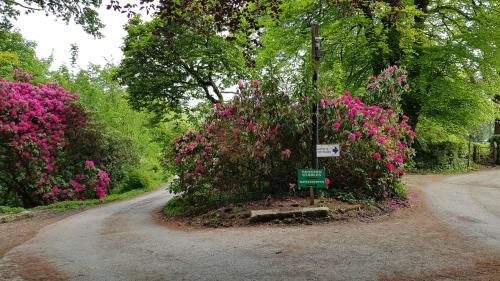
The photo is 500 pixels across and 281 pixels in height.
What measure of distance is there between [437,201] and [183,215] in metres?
7.28

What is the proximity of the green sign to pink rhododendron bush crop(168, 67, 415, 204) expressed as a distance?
78 centimetres

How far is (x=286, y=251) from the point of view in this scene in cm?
607

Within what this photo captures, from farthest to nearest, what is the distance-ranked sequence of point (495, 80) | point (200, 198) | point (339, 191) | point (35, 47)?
point (35, 47), point (495, 80), point (200, 198), point (339, 191)

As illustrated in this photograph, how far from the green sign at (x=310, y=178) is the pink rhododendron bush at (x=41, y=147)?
12023 millimetres

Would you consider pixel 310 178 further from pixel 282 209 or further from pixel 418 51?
pixel 418 51

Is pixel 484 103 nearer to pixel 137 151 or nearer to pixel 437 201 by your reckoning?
pixel 437 201

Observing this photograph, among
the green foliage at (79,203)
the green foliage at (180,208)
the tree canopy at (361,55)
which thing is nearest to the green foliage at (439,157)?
the tree canopy at (361,55)

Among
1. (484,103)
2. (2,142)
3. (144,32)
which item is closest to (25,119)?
(2,142)

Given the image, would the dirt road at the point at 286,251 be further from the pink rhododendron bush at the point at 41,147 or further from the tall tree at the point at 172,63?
the tall tree at the point at 172,63

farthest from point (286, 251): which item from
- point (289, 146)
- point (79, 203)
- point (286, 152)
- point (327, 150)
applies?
point (79, 203)

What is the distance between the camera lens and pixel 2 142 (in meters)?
15.3

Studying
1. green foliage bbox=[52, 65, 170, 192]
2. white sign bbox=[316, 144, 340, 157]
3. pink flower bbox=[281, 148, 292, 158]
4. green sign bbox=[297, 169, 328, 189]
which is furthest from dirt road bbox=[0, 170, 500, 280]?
green foliage bbox=[52, 65, 170, 192]

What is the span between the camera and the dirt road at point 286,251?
16.5 ft

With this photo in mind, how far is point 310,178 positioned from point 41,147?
12.4 metres
